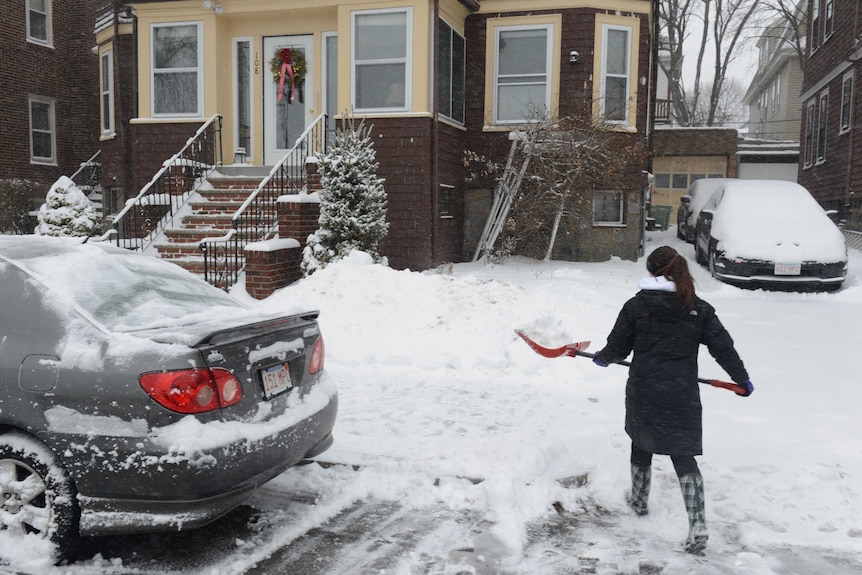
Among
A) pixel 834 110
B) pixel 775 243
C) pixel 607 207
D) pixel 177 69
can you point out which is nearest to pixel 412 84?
pixel 177 69

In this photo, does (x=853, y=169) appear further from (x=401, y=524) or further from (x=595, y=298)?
(x=401, y=524)

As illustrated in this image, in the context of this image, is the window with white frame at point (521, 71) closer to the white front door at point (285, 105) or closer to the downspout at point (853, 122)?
Answer: the white front door at point (285, 105)

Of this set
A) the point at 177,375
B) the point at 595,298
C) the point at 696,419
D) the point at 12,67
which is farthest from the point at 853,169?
the point at 12,67

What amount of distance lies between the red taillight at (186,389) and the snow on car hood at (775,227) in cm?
1001

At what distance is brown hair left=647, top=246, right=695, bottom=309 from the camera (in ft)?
12.9

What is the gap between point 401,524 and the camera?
4.15 meters

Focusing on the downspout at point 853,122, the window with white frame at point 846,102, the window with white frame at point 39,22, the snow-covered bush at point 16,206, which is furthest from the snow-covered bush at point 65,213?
the window with white frame at point 846,102

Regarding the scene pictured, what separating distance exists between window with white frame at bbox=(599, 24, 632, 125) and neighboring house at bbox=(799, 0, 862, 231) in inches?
262

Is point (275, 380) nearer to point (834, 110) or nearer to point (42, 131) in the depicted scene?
point (834, 110)

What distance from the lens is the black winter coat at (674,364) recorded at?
3.93 meters

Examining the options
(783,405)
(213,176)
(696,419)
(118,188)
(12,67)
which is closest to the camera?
(696,419)

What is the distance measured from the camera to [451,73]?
1448 cm

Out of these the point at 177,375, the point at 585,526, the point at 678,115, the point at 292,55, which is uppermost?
the point at 678,115

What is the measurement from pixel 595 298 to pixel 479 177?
5.74 m
